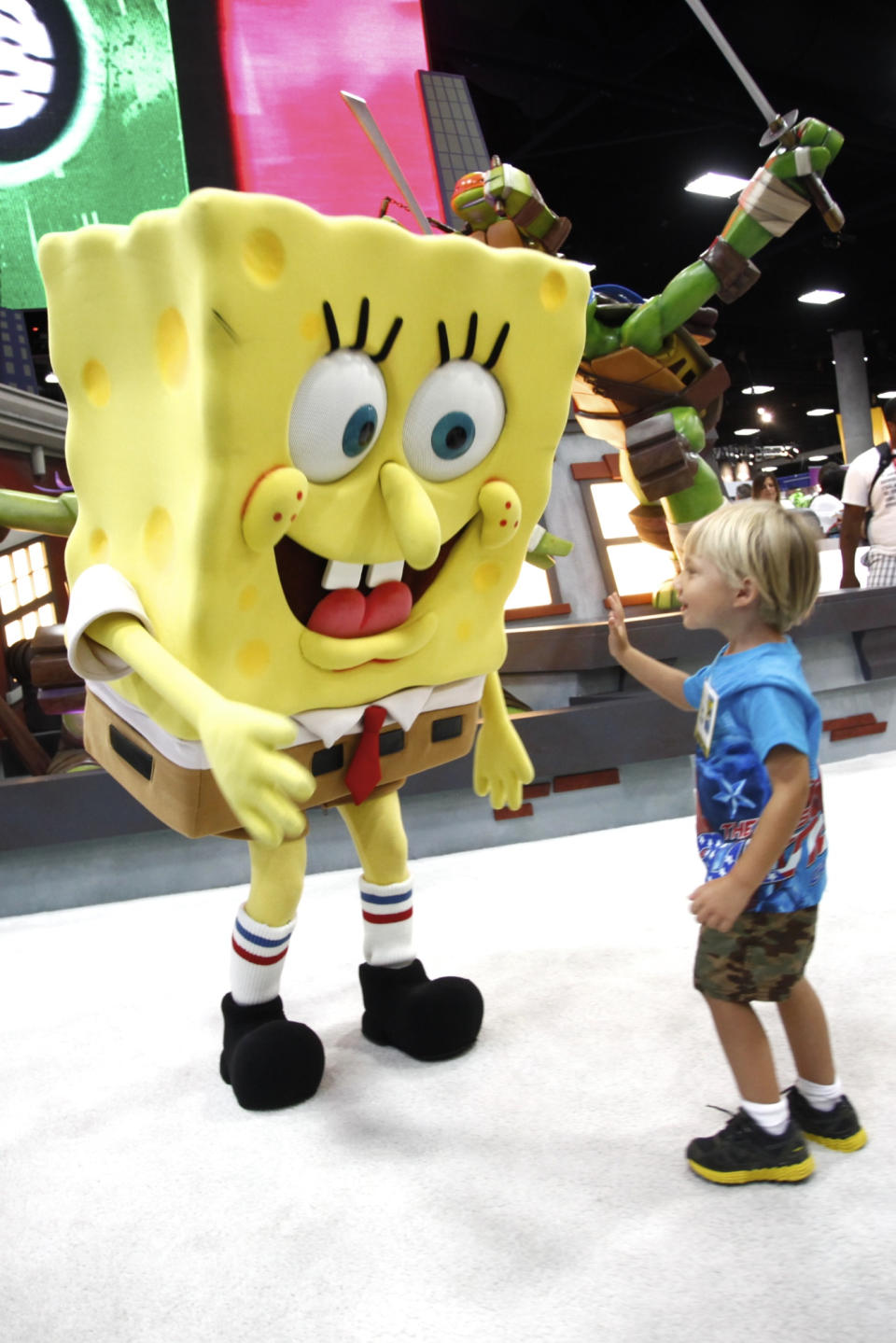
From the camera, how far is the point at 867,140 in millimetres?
5477

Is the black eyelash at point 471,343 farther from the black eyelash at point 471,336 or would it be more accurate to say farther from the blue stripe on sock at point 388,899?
the blue stripe on sock at point 388,899

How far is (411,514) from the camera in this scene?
1.06 metres

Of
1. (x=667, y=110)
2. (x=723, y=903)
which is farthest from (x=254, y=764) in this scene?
(x=667, y=110)

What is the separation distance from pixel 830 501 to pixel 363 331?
17.0 feet

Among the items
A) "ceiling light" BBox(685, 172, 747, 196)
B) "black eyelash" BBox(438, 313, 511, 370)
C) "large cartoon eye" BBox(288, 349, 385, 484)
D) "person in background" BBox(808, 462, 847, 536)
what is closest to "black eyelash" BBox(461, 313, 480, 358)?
"black eyelash" BBox(438, 313, 511, 370)

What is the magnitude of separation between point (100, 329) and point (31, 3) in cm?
173

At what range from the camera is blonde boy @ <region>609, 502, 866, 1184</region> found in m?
1.00

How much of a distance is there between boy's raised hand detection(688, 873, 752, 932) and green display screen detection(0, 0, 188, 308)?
2019 mm

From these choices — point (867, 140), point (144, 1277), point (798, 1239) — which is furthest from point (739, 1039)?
point (867, 140)

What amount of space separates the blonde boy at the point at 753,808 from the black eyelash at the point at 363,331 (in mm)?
386

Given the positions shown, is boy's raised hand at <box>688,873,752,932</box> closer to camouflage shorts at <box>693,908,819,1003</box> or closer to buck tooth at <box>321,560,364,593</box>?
camouflage shorts at <box>693,908,819,1003</box>

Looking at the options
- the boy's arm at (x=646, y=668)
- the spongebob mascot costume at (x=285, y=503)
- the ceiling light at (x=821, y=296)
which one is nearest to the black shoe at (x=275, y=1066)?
the spongebob mascot costume at (x=285, y=503)

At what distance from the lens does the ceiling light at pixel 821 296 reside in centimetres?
814

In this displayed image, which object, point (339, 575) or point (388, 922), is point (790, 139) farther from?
point (388, 922)
